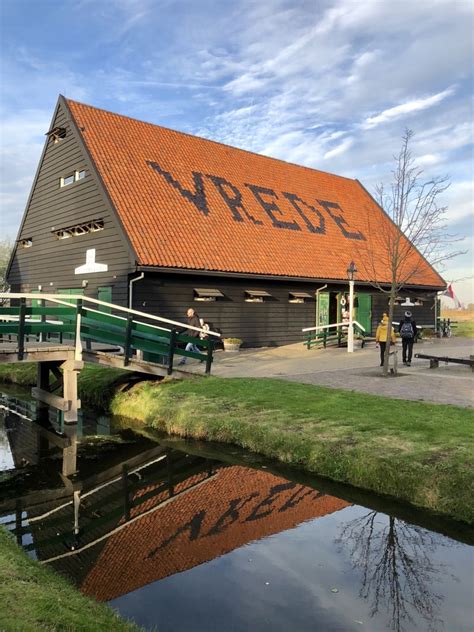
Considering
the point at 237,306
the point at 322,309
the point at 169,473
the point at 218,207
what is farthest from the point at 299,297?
the point at 169,473

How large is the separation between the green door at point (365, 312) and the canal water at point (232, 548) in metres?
17.1

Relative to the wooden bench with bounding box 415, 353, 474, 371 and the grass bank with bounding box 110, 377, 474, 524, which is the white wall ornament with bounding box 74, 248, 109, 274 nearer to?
→ the grass bank with bounding box 110, 377, 474, 524

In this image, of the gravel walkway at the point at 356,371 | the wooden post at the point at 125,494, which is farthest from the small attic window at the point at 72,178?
the wooden post at the point at 125,494

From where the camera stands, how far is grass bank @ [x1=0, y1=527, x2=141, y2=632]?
141 inches

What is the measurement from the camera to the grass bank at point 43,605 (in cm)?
357

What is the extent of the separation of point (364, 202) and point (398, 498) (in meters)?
25.0

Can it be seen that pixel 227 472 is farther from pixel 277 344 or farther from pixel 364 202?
pixel 364 202

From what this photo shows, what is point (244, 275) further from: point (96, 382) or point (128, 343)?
point (128, 343)

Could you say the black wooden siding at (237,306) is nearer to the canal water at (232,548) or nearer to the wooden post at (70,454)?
the wooden post at (70,454)

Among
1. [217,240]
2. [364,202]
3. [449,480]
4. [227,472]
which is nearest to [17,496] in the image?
[227,472]

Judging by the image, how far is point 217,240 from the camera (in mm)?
19484

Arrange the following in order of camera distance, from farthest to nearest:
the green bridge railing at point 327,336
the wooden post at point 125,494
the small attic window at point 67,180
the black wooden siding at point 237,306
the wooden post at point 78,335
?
the green bridge railing at point 327,336
the small attic window at point 67,180
the black wooden siding at point 237,306
the wooden post at point 78,335
the wooden post at point 125,494

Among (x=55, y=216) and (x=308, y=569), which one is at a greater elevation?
(x=55, y=216)

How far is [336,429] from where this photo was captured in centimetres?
832
